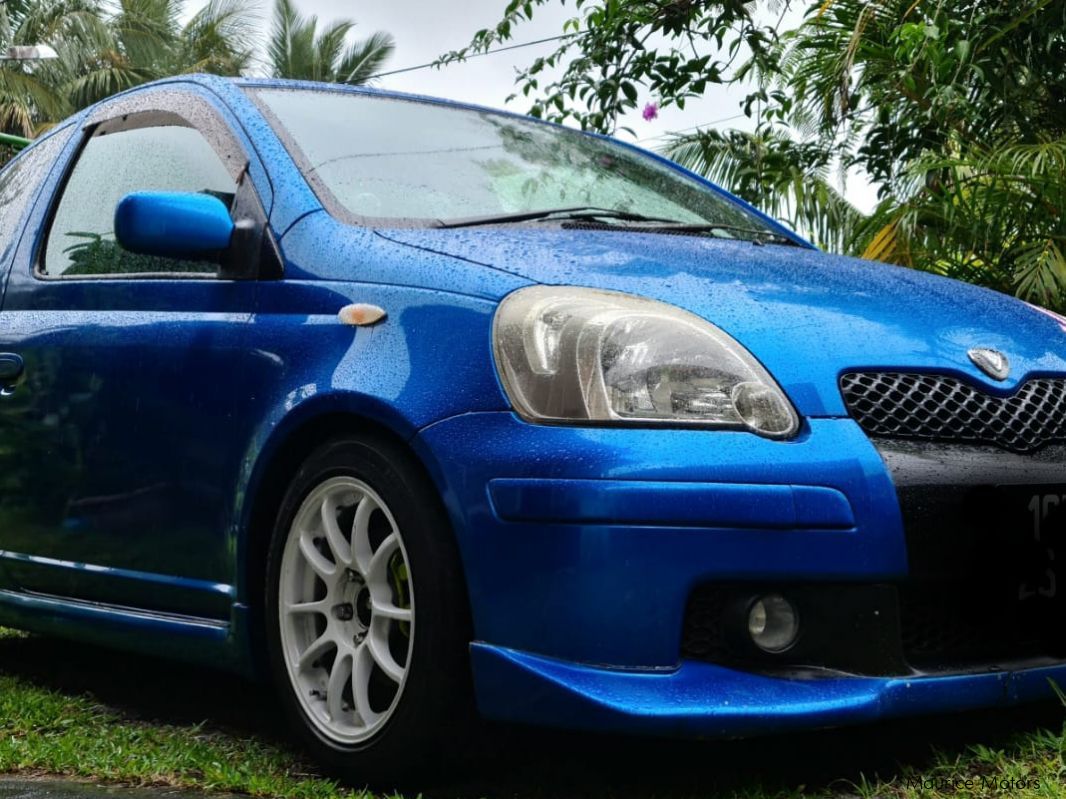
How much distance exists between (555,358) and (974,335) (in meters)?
0.94

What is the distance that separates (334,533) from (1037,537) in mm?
1378

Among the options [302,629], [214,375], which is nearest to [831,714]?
[302,629]

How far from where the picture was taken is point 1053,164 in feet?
23.4

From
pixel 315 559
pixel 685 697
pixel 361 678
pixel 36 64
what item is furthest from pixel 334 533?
pixel 36 64

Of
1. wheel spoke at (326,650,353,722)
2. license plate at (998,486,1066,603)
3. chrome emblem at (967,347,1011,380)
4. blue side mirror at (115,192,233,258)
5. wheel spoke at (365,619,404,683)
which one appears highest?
blue side mirror at (115,192,233,258)

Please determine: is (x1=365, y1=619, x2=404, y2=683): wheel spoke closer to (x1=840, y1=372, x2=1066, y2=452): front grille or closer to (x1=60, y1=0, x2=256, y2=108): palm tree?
(x1=840, y1=372, x2=1066, y2=452): front grille

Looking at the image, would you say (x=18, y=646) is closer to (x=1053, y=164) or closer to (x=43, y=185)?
(x=43, y=185)

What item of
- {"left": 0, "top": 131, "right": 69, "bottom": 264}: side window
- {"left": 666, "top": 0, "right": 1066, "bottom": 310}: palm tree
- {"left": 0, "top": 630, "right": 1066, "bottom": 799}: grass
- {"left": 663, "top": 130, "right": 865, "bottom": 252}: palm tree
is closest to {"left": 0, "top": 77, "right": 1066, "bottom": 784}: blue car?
{"left": 0, "top": 630, "right": 1066, "bottom": 799}: grass

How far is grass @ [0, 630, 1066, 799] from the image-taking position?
3.05 m

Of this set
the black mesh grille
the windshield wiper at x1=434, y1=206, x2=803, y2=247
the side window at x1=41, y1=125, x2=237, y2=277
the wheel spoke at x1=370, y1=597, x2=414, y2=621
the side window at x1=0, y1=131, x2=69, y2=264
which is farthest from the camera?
the side window at x1=0, y1=131, x2=69, y2=264

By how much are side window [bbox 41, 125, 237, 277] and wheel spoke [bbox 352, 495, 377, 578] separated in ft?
2.82

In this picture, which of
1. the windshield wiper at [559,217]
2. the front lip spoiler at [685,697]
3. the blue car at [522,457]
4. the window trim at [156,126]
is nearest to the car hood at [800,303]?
the blue car at [522,457]

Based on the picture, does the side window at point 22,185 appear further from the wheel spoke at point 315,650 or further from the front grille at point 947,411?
the front grille at point 947,411

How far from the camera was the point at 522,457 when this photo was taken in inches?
111
